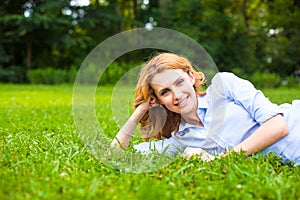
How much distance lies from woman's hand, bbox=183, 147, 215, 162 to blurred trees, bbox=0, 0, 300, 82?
1369 centimetres

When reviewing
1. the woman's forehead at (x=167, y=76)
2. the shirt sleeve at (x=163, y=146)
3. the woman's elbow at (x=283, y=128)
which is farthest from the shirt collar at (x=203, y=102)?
the woman's elbow at (x=283, y=128)

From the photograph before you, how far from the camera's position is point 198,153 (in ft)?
9.01

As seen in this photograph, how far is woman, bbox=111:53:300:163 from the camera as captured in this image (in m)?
2.66

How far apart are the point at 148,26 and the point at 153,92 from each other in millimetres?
16297

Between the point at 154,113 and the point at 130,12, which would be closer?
the point at 154,113

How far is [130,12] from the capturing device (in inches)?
880

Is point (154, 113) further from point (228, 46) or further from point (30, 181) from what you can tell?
point (228, 46)

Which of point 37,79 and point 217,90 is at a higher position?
point 217,90

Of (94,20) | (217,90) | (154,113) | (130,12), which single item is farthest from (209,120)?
(130,12)

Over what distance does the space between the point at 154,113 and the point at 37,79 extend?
14986 mm

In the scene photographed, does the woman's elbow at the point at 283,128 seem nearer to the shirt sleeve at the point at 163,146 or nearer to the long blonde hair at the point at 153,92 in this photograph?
the long blonde hair at the point at 153,92

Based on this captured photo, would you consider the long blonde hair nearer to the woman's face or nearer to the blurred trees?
the woman's face

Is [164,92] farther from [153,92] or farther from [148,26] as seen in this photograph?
[148,26]

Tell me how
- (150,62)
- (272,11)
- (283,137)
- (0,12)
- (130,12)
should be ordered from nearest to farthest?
(283,137)
(150,62)
(0,12)
(272,11)
(130,12)
